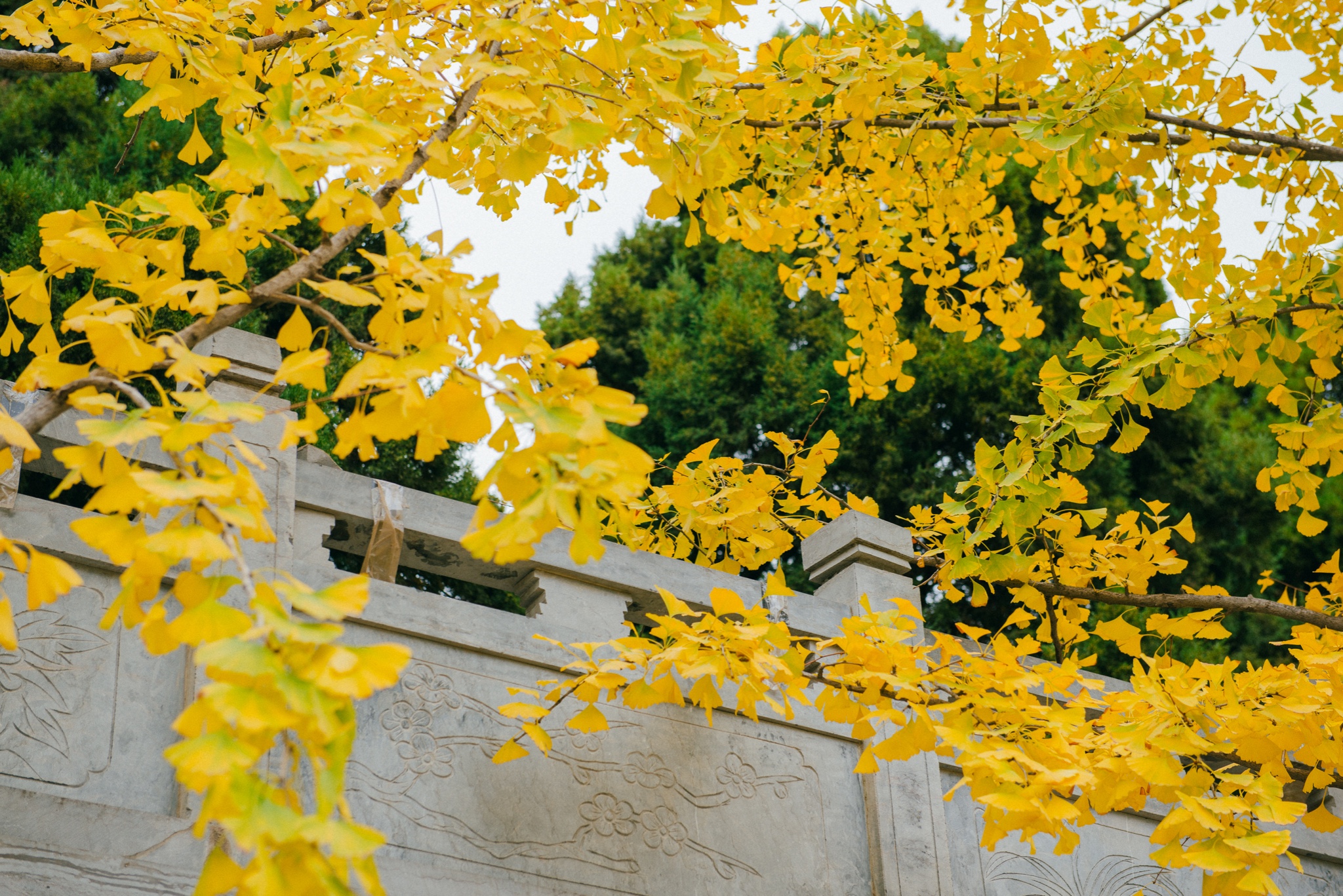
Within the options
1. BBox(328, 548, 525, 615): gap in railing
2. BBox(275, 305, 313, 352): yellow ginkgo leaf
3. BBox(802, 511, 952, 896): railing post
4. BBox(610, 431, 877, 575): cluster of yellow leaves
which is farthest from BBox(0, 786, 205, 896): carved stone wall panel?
BBox(328, 548, 525, 615): gap in railing

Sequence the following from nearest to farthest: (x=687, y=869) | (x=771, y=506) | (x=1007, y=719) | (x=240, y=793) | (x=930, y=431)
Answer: (x=240, y=793), (x=1007, y=719), (x=687, y=869), (x=771, y=506), (x=930, y=431)

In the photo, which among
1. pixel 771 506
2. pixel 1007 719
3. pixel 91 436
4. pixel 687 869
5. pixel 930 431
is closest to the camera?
pixel 91 436

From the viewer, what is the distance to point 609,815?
3.05 m

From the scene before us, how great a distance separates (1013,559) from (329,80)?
205 cm

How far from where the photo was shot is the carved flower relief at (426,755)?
2848 mm

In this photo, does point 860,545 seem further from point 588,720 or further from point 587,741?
point 588,720

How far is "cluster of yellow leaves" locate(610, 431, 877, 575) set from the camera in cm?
350

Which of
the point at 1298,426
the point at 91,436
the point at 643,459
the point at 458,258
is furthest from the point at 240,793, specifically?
the point at 1298,426

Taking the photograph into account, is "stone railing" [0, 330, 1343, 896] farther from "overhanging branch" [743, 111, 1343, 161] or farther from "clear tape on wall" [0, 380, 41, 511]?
"overhanging branch" [743, 111, 1343, 161]

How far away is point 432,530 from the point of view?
3.19m

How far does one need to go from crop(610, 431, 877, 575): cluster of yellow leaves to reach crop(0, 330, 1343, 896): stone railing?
15cm

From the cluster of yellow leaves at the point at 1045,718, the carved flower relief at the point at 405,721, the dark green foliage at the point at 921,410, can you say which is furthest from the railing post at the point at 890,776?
the dark green foliage at the point at 921,410

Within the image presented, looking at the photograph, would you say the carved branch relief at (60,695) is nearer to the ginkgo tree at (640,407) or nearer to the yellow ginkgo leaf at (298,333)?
the ginkgo tree at (640,407)

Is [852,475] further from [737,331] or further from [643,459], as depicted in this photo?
[643,459]
